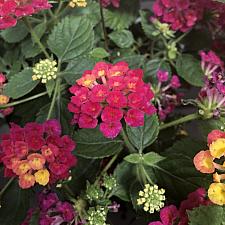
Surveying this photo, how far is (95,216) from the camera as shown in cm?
72

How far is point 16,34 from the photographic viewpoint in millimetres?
992

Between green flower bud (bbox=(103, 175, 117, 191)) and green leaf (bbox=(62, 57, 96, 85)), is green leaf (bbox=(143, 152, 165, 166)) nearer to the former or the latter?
green flower bud (bbox=(103, 175, 117, 191))

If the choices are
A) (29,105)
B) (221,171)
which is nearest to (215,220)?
(221,171)

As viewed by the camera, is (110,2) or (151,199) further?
(110,2)

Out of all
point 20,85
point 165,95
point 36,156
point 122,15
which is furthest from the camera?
point 122,15

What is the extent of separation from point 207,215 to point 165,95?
36 cm

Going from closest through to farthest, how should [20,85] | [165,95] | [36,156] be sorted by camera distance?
1. [36,156]
2. [20,85]
3. [165,95]

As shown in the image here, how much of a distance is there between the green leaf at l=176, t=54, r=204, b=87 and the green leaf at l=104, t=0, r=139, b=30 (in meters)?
0.13

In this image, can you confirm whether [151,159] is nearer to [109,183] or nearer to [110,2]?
[109,183]

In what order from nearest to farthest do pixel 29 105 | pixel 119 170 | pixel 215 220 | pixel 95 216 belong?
pixel 215 220 < pixel 95 216 < pixel 119 170 < pixel 29 105

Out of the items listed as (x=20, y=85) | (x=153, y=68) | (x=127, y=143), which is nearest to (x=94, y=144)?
(x=127, y=143)

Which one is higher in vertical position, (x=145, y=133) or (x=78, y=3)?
(x=78, y=3)

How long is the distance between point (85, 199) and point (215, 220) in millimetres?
230

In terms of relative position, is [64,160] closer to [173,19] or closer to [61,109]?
[61,109]
